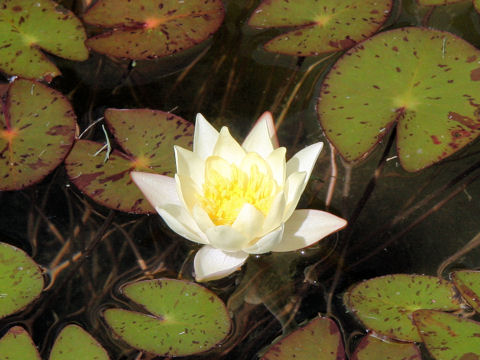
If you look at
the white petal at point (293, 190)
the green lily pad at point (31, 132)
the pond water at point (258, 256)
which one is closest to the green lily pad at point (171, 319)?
the pond water at point (258, 256)

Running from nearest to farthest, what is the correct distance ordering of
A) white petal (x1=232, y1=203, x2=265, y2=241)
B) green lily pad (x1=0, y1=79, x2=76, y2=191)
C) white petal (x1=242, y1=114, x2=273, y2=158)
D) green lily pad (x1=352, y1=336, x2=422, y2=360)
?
1. white petal (x1=232, y1=203, x2=265, y2=241)
2. green lily pad (x1=352, y1=336, x2=422, y2=360)
3. white petal (x1=242, y1=114, x2=273, y2=158)
4. green lily pad (x1=0, y1=79, x2=76, y2=191)

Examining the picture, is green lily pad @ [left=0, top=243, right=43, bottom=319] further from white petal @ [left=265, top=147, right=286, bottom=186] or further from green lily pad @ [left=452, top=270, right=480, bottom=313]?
green lily pad @ [left=452, top=270, right=480, bottom=313]

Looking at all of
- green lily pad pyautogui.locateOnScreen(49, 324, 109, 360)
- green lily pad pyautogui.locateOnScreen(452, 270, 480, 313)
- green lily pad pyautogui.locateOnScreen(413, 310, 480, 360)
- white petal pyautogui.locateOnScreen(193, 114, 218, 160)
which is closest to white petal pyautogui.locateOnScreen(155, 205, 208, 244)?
white petal pyautogui.locateOnScreen(193, 114, 218, 160)

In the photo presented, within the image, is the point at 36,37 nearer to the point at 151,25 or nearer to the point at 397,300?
the point at 151,25

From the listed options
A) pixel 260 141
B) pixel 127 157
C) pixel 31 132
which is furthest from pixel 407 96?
pixel 31 132

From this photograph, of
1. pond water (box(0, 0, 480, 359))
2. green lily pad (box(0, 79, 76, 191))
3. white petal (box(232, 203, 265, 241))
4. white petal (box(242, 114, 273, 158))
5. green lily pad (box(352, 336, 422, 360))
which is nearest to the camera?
white petal (box(232, 203, 265, 241))

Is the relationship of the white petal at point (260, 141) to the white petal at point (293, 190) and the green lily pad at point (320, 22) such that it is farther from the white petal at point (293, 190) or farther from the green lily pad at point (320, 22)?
the green lily pad at point (320, 22)
